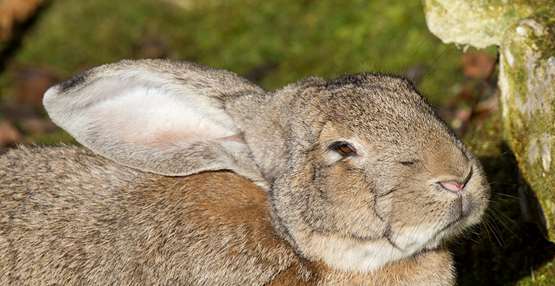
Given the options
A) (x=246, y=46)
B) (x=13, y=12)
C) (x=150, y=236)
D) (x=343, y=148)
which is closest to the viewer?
(x=343, y=148)

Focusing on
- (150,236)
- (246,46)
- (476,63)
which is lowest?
(246,46)

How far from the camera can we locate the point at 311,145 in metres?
5.90

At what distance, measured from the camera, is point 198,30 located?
11227mm

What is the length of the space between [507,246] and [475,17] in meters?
1.49

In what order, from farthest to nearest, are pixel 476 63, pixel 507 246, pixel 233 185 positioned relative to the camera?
pixel 476 63 → pixel 507 246 → pixel 233 185

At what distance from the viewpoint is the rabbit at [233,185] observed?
5641mm

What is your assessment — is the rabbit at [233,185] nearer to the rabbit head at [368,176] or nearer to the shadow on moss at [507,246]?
the rabbit head at [368,176]

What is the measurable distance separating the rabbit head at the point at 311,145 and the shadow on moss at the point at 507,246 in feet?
3.86

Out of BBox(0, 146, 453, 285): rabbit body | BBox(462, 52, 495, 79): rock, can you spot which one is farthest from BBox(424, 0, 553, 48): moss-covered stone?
BBox(462, 52, 495, 79): rock

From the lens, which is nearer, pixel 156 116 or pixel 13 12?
pixel 156 116

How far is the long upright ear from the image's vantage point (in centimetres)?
628

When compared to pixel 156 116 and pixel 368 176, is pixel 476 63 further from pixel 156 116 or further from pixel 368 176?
pixel 368 176

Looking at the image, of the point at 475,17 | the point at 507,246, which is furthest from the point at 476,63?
the point at 507,246

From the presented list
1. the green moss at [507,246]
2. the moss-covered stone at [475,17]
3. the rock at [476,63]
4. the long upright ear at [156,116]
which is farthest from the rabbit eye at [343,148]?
the rock at [476,63]
